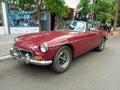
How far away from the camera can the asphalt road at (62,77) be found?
10.1 feet

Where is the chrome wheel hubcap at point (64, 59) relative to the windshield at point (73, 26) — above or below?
below

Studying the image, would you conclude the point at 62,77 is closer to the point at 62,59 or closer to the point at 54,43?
the point at 62,59

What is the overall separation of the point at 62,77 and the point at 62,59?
0.56 m

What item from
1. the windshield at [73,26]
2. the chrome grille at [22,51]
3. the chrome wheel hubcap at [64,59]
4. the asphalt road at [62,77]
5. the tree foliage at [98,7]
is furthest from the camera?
the tree foliage at [98,7]

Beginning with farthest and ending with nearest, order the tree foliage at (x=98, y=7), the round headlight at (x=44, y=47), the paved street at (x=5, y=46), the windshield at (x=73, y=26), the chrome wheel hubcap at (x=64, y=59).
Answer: the tree foliage at (x=98, y=7), the paved street at (x=5, y=46), the windshield at (x=73, y=26), the chrome wheel hubcap at (x=64, y=59), the round headlight at (x=44, y=47)

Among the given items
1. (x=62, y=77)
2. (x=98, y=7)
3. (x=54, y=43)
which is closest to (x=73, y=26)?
(x=54, y=43)

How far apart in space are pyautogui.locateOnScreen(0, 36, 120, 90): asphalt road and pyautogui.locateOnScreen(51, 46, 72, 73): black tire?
6.7 inches

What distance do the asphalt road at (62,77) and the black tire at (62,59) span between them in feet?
0.56

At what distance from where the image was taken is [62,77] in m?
3.53

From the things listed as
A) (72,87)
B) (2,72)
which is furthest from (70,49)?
(2,72)

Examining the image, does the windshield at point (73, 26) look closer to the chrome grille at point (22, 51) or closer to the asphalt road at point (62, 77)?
the asphalt road at point (62, 77)

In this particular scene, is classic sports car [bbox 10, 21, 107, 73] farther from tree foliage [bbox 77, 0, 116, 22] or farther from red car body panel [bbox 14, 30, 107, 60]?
tree foliage [bbox 77, 0, 116, 22]

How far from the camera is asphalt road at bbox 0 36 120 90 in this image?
307 centimetres

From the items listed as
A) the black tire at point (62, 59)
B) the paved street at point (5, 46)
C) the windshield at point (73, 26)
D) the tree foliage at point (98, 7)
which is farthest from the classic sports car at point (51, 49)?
the tree foliage at point (98, 7)
